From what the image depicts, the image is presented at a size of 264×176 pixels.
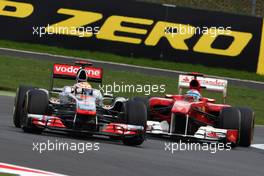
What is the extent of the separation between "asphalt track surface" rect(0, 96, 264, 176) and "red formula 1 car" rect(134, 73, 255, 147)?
645 mm

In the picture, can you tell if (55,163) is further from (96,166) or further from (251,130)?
(251,130)

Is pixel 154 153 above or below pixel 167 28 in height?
below

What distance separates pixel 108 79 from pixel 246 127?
8.79m

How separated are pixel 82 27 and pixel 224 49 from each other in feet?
12.9

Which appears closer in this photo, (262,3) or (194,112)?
(194,112)

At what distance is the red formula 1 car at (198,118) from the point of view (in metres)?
14.2

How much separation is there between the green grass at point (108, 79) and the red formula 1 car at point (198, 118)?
20.8ft

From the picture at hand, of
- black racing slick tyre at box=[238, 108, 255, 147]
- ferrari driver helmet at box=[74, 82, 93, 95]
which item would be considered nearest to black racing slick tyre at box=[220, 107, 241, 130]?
black racing slick tyre at box=[238, 108, 255, 147]

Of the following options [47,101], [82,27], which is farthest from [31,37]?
[47,101]

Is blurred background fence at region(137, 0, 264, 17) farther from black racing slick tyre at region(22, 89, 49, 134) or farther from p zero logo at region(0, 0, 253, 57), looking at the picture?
black racing slick tyre at region(22, 89, 49, 134)

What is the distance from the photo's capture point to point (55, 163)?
9.62m

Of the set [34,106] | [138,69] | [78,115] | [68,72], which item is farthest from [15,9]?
[78,115]

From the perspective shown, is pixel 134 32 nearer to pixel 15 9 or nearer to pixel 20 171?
pixel 15 9

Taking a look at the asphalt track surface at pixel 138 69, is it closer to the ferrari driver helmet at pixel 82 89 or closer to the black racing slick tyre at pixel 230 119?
the black racing slick tyre at pixel 230 119
